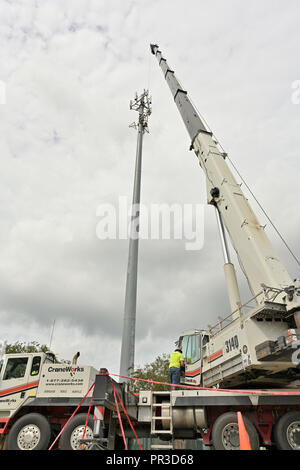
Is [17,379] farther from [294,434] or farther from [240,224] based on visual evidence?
[240,224]

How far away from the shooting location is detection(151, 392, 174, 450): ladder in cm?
864

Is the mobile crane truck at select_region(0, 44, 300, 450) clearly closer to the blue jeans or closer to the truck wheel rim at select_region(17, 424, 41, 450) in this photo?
the truck wheel rim at select_region(17, 424, 41, 450)

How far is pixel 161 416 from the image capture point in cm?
888

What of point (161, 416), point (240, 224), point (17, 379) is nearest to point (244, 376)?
point (161, 416)

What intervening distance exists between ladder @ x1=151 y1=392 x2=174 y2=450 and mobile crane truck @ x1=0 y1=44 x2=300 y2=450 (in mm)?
25

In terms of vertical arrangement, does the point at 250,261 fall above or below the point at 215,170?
below

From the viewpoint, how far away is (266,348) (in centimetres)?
725

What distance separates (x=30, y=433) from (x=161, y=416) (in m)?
3.65

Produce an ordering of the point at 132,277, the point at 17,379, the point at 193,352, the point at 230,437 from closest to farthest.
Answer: the point at 230,437, the point at 17,379, the point at 193,352, the point at 132,277

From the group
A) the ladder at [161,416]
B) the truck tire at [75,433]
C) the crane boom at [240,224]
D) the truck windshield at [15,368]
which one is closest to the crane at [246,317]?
the crane boom at [240,224]

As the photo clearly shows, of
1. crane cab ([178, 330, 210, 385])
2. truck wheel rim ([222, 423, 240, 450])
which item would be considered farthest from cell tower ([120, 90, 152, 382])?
truck wheel rim ([222, 423, 240, 450])
